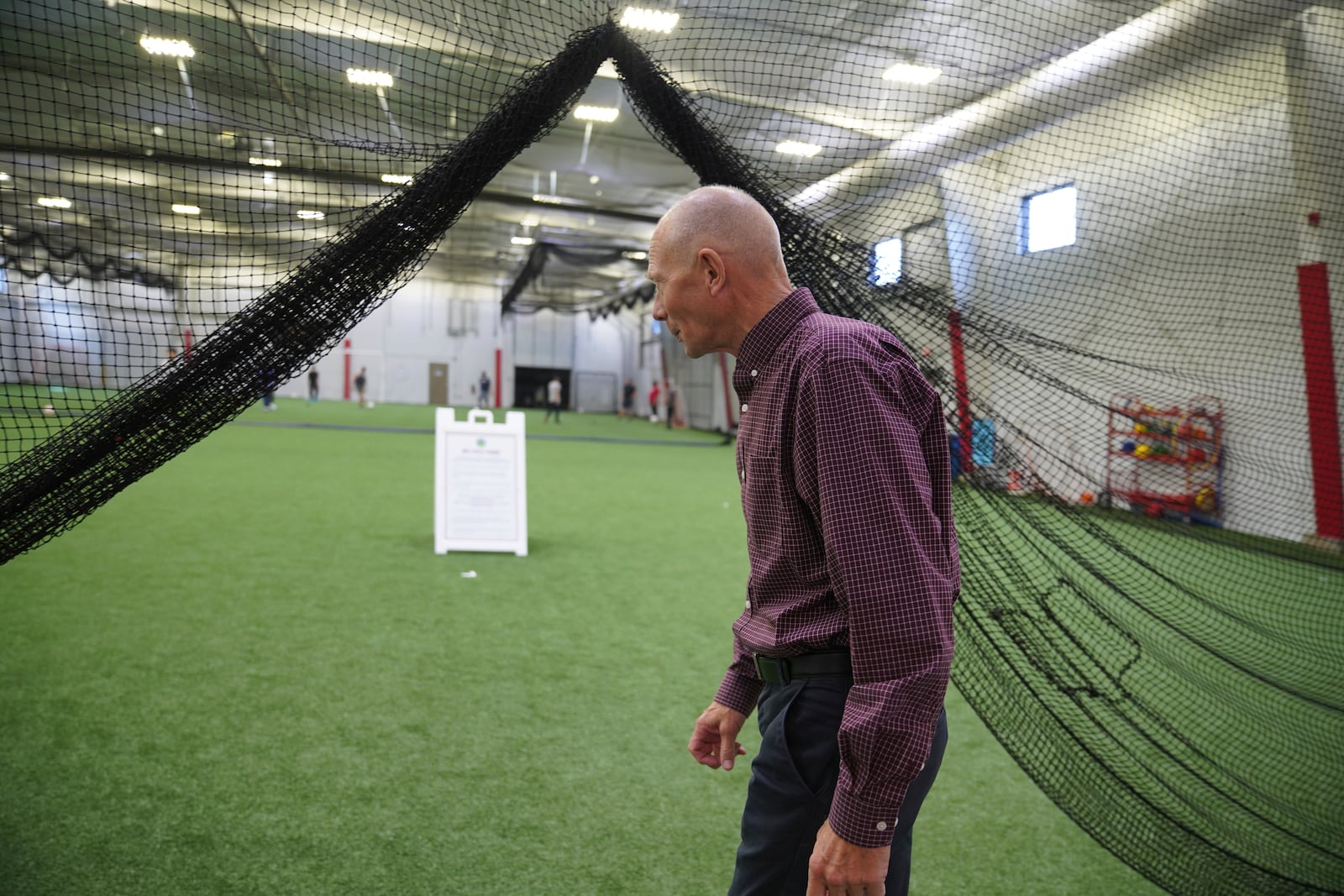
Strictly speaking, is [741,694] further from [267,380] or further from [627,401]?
[627,401]

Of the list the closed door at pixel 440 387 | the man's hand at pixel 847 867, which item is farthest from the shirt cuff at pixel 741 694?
the closed door at pixel 440 387

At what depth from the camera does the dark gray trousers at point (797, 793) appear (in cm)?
136

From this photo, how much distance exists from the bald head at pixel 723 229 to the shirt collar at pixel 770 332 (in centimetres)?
7

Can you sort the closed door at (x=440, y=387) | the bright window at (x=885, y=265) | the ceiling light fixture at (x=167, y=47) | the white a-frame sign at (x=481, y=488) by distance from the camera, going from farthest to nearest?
the closed door at (x=440, y=387)
the white a-frame sign at (x=481, y=488)
the bright window at (x=885, y=265)
the ceiling light fixture at (x=167, y=47)

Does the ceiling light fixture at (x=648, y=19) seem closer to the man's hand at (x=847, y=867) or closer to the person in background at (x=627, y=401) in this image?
the man's hand at (x=847, y=867)

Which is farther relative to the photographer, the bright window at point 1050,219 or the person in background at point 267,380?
the bright window at point 1050,219

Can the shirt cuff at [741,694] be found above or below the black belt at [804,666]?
below

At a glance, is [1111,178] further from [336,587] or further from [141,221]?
[336,587]

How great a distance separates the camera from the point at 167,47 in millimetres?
2314

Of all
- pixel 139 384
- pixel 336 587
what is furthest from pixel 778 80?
pixel 336 587

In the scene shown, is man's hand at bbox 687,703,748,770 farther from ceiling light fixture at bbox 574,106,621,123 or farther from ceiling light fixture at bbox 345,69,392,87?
ceiling light fixture at bbox 574,106,621,123

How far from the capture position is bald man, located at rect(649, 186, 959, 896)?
3.82ft

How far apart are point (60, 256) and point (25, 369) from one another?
1.17 ft

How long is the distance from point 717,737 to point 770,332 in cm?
82
